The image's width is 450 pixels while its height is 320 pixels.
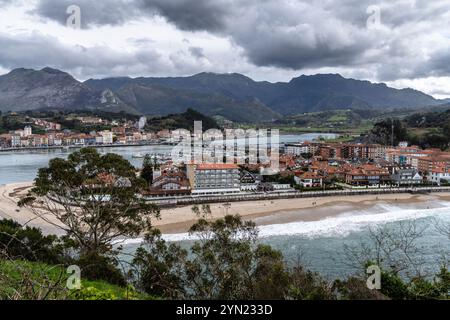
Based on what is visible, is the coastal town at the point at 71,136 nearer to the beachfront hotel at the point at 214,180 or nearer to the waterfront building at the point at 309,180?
the beachfront hotel at the point at 214,180

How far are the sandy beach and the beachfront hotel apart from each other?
123 inches

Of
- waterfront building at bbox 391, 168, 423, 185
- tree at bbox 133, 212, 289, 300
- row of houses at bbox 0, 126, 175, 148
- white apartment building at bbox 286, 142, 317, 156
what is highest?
row of houses at bbox 0, 126, 175, 148

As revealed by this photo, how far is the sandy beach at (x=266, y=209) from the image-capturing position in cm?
2173

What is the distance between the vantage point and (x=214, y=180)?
30.0 meters

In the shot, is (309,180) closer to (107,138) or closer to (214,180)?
(214,180)

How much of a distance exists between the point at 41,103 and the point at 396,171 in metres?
191

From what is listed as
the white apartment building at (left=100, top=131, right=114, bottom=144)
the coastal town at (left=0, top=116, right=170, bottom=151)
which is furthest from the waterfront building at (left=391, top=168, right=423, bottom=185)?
the white apartment building at (left=100, top=131, right=114, bottom=144)

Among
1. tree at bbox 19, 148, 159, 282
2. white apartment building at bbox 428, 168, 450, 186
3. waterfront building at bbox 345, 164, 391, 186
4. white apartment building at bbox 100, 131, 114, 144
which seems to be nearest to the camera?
tree at bbox 19, 148, 159, 282

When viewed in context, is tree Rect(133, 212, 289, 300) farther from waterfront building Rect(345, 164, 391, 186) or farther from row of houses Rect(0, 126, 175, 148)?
row of houses Rect(0, 126, 175, 148)

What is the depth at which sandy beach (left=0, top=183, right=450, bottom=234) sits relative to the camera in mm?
21734

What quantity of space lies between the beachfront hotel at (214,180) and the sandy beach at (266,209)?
3.12 metres

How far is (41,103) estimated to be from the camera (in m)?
193
